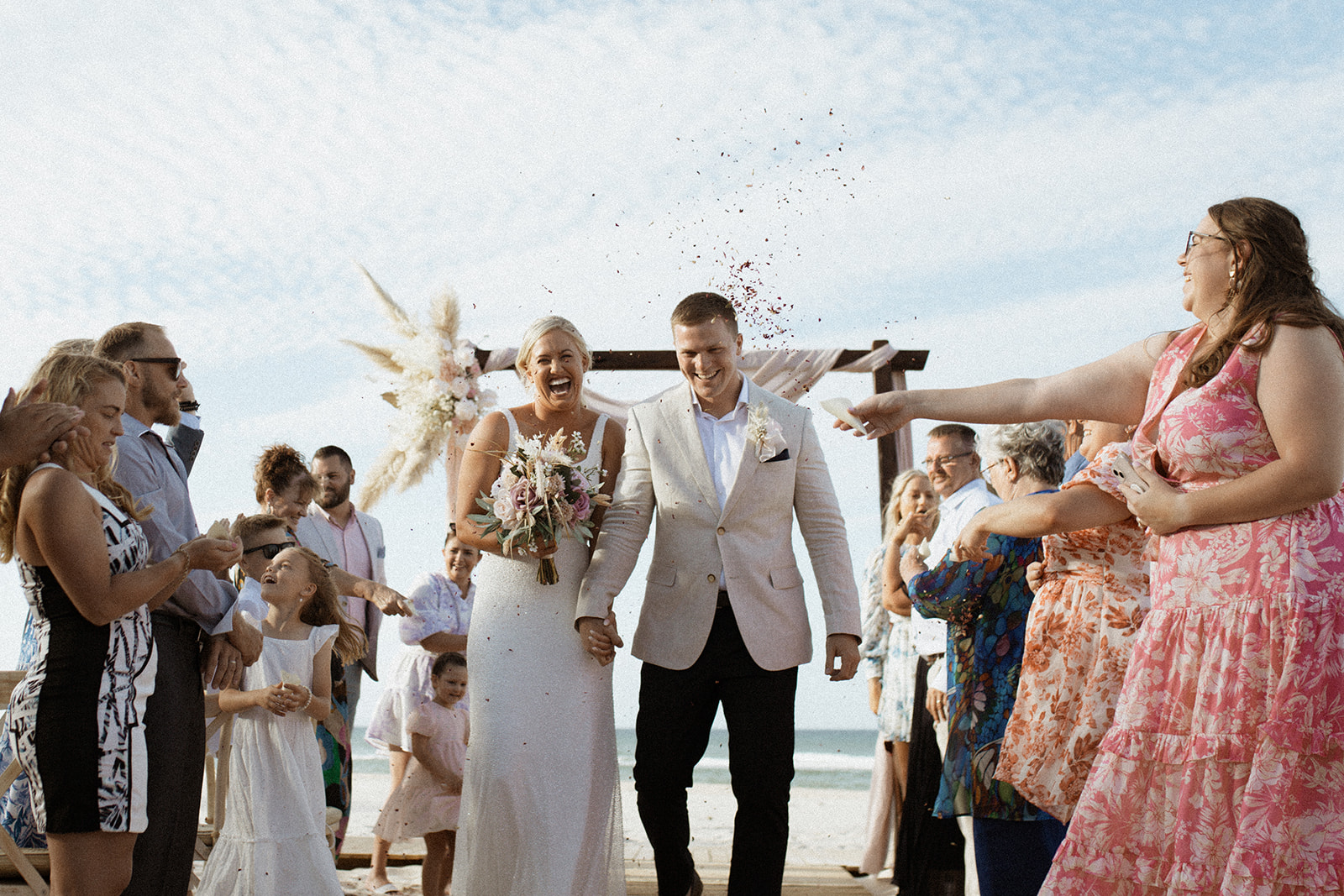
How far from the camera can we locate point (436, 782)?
5.64m

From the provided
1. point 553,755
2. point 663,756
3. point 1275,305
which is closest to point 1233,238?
point 1275,305

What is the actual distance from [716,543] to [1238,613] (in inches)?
79.1

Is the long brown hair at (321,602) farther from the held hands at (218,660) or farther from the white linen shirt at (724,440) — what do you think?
the white linen shirt at (724,440)

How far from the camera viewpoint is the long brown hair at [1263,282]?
2418mm

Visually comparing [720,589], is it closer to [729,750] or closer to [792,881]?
[729,750]

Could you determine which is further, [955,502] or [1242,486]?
[955,502]

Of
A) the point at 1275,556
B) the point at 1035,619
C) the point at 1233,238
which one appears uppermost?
the point at 1233,238

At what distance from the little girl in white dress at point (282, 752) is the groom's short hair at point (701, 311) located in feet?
6.87

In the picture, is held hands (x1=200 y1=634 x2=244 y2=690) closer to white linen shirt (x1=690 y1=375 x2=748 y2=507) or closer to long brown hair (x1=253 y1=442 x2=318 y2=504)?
white linen shirt (x1=690 y1=375 x2=748 y2=507)

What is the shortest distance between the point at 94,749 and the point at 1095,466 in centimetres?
276

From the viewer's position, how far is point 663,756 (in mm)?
3994

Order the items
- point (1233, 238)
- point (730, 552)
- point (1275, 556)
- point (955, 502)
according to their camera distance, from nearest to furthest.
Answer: point (1275, 556) < point (1233, 238) < point (730, 552) < point (955, 502)

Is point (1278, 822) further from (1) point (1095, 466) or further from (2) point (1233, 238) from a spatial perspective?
(2) point (1233, 238)

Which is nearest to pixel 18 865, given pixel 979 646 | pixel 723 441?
pixel 723 441
